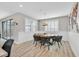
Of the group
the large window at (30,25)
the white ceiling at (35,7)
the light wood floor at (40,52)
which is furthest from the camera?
the large window at (30,25)

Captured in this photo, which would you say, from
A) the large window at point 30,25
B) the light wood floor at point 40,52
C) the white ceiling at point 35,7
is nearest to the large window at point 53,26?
the large window at point 30,25

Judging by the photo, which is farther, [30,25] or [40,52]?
[30,25]

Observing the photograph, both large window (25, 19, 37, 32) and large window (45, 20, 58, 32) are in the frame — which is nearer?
large window (25, 19, 37, 32)

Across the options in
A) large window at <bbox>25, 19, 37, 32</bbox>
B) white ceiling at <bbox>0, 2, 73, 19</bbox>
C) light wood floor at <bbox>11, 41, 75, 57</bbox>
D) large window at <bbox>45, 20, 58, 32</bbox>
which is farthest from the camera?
large window at <bbox>45, 20, 58, 32</bbox>

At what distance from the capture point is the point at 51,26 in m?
9.69

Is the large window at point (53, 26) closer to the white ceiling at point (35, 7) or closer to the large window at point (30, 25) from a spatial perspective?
the large window at point (30, 25)

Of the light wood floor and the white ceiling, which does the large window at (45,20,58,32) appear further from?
the light wood floor

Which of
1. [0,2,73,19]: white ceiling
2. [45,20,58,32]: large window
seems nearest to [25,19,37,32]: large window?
[45,20,58,32]: large window

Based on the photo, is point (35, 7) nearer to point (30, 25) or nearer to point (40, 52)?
point (40, 52)

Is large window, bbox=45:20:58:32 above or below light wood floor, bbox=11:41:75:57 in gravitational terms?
above

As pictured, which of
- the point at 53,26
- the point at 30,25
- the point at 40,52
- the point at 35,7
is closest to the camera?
the point at 40,52

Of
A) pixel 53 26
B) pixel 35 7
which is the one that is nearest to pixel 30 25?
pixel 53 26

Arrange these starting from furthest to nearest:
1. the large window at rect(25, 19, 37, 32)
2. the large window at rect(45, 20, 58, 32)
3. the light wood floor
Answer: the large window at rect(45, 20, 58, 32) < the large window at rect(25, 19, 37, 32) < the light wood floor

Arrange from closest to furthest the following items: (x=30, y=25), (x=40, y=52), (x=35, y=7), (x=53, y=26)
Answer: (x=40, y=52) → (x=35, y=7) → (x=30, y=25) → (x=53, y=26)
